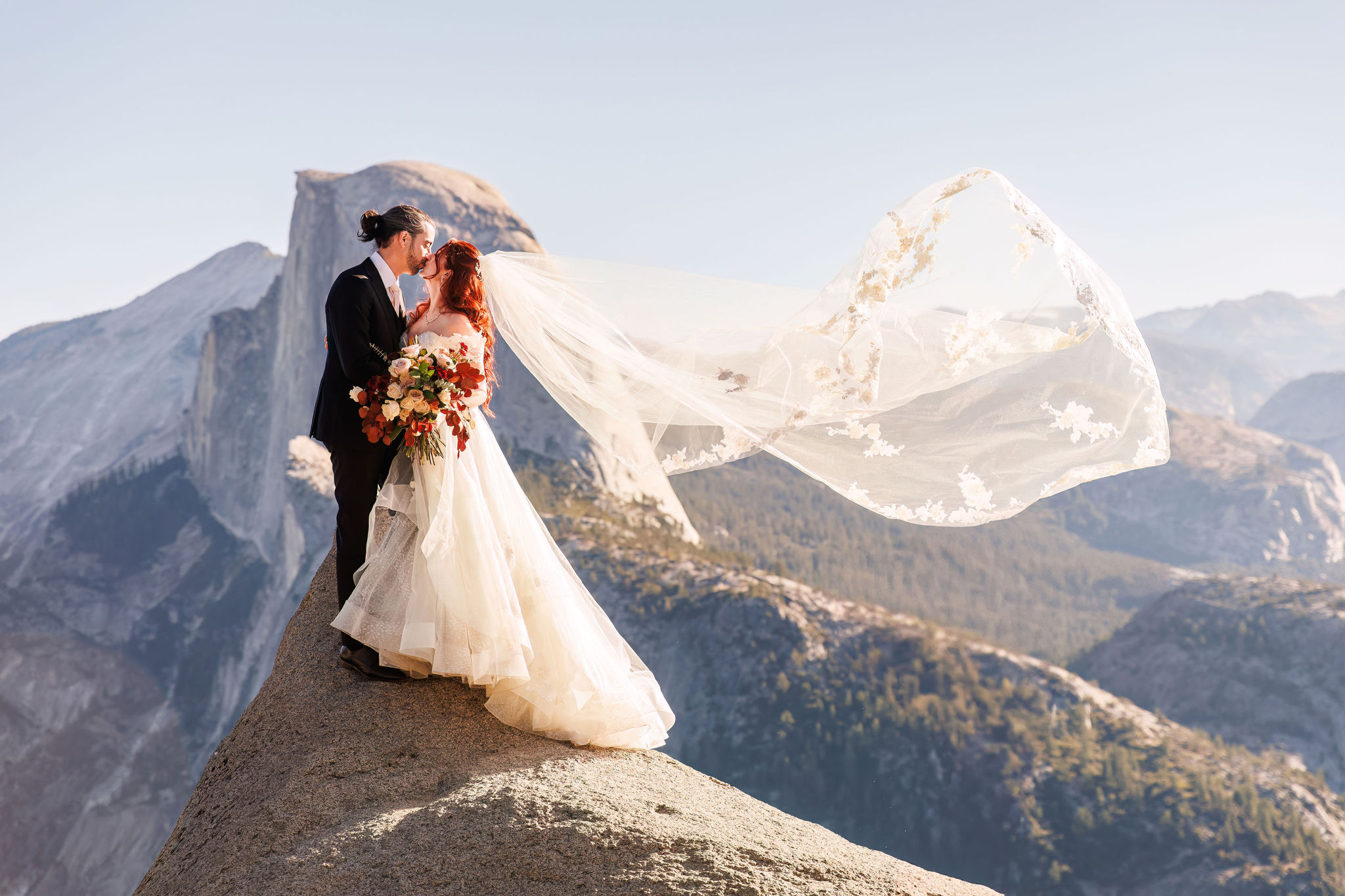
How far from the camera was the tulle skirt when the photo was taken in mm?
4371

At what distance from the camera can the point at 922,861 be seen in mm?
35781

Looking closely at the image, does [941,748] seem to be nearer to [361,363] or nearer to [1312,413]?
[361,363]

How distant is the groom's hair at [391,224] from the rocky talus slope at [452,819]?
7.64 feet

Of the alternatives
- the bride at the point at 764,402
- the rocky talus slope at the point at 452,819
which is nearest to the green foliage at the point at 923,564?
the bride at the point at 764,402

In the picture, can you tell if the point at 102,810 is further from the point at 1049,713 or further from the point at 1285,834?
the point at 1285,834

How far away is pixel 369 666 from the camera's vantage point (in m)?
4.61

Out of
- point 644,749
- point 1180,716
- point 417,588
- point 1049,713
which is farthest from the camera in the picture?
point 1180,716

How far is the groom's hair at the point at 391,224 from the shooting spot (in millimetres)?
4426

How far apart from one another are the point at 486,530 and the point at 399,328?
1.17 m

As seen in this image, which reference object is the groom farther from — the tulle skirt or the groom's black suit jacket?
the tulle skirt

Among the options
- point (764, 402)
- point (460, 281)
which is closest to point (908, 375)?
point (764, 402)

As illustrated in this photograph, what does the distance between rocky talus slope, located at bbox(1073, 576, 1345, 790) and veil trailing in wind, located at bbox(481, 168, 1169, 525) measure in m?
54.0

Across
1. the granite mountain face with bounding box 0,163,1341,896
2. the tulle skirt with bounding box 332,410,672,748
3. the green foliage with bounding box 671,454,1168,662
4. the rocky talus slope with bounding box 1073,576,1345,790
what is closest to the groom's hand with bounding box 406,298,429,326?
the tulle skirt with bounding box 332,410,672,748

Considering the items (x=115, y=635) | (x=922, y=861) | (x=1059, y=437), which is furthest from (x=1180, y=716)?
(x=115, y=635)
